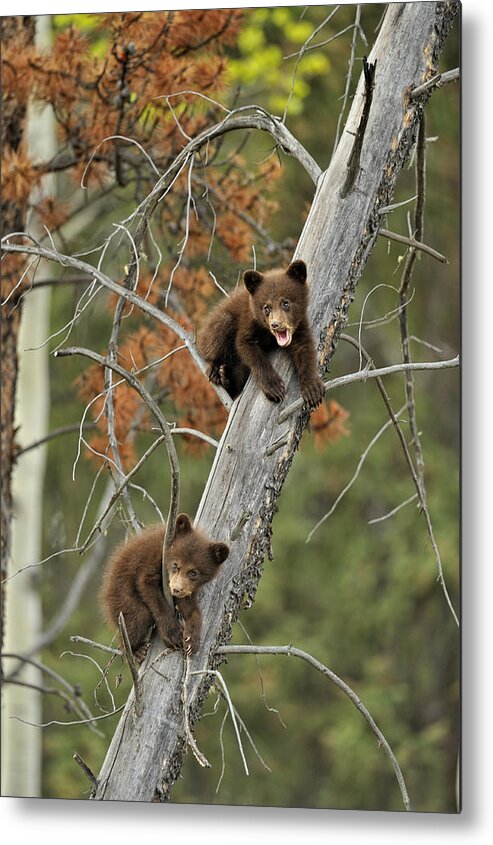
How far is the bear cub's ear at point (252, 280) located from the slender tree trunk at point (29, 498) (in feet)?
2.74

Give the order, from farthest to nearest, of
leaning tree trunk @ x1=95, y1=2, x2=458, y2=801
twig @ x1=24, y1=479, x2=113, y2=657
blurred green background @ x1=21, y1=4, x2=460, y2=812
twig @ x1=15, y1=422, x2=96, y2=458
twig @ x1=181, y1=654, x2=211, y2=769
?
1. twig @ x1=24, y1=479, x2=113, y2=657
2. twig @ x1=15, y1=422, x2=96, y2=458
3. blurred green background @ x1=21, y1=4, x2=460, y2=812
4. leaning tree trunk @ x1=95, y1=2, x2=458, y2=801
5. twig @ x1=181, y1=654, x2=211, y2=769

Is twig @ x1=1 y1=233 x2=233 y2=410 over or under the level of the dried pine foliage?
under

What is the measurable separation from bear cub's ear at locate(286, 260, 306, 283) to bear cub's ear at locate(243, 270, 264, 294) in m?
0.13

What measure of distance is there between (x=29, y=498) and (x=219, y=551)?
1.36 m

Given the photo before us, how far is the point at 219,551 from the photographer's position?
96.0 inches

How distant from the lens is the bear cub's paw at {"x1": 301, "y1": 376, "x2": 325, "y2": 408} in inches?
97.7

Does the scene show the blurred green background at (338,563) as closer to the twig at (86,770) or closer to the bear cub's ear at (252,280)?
the twig at (86,770)

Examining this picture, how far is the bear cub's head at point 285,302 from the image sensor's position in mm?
2521

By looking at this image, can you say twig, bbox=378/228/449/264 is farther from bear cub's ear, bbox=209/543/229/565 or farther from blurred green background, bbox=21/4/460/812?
bear cub's ear, bbox=209/543/229/565

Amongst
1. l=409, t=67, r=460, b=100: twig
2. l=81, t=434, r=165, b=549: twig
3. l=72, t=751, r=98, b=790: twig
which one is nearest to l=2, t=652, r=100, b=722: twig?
l=72, t=751, r=98, b=790: twig

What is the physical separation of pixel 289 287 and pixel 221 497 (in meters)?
0.50

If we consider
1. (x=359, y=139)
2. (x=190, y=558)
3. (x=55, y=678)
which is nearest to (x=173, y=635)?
(x=190, y=558)

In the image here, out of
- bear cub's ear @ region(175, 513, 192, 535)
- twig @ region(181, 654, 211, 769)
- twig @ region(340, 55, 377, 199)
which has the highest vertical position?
twig @ region(340, 55, 377, 199)

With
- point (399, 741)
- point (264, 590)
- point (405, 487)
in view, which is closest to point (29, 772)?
point (399, 741)
